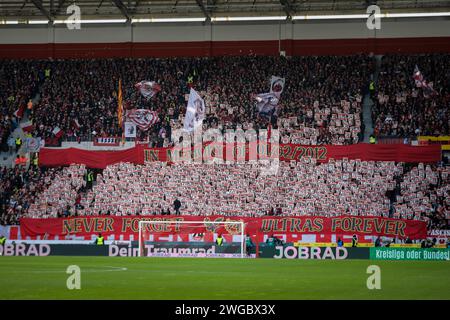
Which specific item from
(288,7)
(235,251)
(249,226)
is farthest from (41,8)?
(235,251)

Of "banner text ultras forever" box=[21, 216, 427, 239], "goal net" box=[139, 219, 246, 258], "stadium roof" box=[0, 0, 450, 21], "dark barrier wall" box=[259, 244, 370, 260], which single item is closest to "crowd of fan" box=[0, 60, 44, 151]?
"stadium roof" box=[0, 0, 450, 21]

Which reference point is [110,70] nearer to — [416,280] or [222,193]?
[222,193]

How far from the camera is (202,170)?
51750mm

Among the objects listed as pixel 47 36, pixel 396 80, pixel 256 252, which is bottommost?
pixel 256 252

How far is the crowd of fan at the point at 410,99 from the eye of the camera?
175 feet

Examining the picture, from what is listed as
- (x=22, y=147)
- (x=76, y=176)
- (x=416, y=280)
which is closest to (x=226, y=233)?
(x=76, y=176)

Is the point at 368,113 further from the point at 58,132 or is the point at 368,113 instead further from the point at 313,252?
the point at 58,132

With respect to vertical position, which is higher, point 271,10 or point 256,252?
point 271,10

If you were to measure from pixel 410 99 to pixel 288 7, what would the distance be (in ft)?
35.0

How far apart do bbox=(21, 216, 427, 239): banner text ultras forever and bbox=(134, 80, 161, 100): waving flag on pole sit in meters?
13.2

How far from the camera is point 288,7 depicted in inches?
2282

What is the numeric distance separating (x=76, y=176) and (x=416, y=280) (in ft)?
113

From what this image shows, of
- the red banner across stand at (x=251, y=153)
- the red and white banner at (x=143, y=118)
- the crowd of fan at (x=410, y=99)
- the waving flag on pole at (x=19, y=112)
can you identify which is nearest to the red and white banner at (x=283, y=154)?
the red banner across stand at (x=251, y=153)

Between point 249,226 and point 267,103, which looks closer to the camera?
point 249,226
